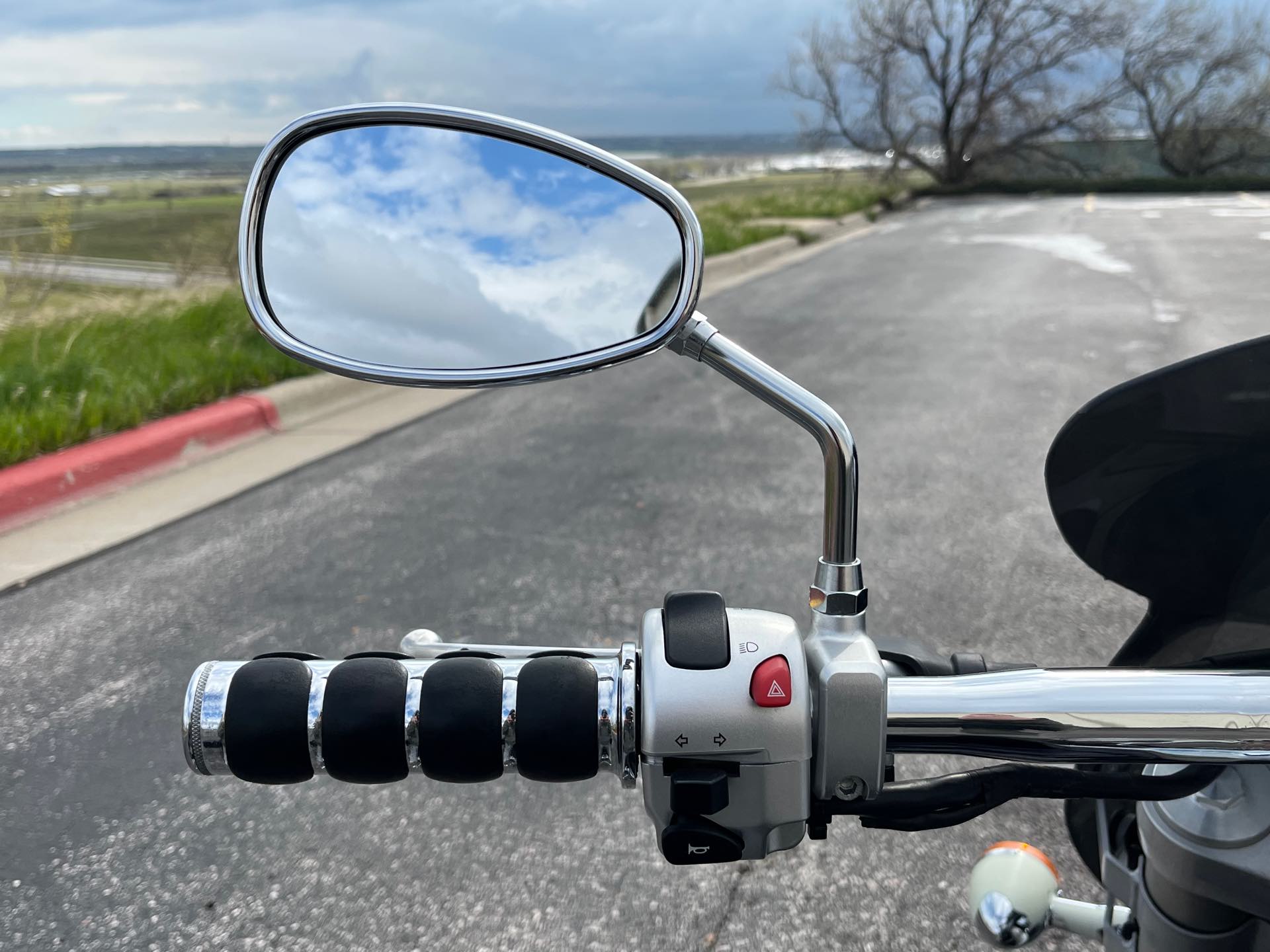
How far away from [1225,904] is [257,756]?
936 mm

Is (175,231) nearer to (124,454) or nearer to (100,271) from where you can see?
(100,271)

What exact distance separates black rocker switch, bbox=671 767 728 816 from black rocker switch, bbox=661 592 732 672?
0.08m

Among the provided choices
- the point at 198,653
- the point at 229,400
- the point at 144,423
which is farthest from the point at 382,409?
the point at 198,653

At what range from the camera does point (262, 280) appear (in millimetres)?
1220

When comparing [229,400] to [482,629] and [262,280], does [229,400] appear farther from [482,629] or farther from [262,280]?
[262,280]

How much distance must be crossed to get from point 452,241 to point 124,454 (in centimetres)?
464

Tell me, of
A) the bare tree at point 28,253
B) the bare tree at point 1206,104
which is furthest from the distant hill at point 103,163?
the bare tree at point 1206,104

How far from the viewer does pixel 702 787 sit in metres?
0.78

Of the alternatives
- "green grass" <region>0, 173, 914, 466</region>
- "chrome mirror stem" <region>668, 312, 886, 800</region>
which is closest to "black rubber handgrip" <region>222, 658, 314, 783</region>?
"chrome mirror stem" <region>668, 312, 886, 800</region>

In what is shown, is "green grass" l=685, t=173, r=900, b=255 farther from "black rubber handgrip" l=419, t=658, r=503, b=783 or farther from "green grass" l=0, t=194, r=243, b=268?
"black rubber handgrip" l=419, t=658, r=503, b=783

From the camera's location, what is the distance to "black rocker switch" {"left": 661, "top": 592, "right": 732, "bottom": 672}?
0.79 metres

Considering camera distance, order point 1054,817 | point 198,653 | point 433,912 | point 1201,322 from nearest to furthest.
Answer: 1. point 433,912
2. point 1054,817
3. point 198,653
4. point 1201,322

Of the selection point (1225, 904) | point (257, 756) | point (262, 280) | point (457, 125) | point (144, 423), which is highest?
point (457, 125)

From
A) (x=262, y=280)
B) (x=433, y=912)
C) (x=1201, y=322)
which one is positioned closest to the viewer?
(x=262, y=280)
